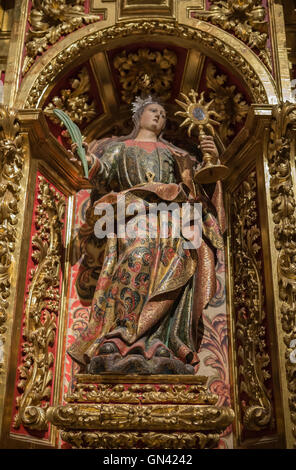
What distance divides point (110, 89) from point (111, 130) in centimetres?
31

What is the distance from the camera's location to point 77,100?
404cm

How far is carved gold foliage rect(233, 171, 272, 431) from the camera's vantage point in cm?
310

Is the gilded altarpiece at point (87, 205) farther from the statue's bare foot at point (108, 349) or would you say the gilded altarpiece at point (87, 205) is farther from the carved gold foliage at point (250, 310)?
the statue's bare foot at point (108, 349)

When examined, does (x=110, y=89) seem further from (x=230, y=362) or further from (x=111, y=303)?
(x=230, y=362)

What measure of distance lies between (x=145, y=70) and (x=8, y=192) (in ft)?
5.09

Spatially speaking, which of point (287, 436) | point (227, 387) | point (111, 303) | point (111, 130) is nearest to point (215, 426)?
point (287, 436)

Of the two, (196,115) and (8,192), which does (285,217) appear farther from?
(8,192)

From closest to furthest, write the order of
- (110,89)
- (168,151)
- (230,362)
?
(230,362)
(168,151)
(110,89)

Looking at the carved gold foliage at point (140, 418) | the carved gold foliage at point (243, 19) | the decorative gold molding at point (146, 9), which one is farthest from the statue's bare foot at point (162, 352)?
the decorative gold molding at point (146, 9)

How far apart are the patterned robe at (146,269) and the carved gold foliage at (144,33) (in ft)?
2.07

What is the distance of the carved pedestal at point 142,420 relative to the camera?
2.78 metres
